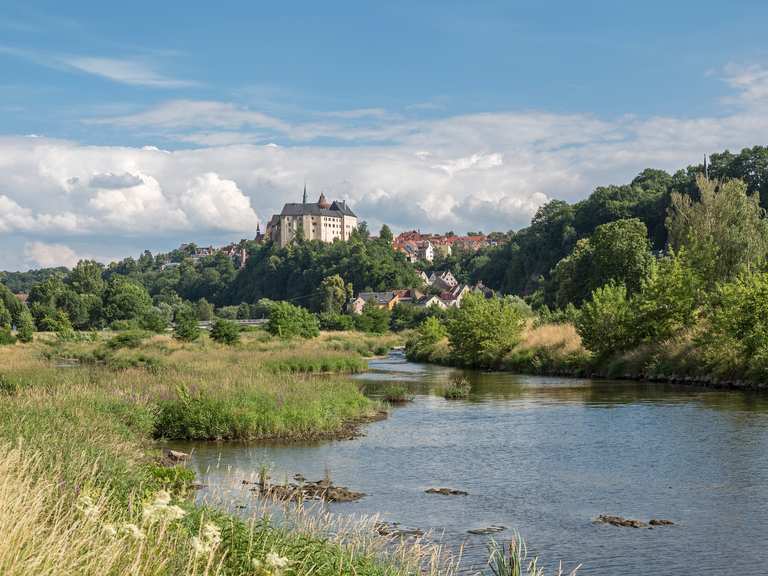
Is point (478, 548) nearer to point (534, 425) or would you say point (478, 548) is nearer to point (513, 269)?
point (534, 425)

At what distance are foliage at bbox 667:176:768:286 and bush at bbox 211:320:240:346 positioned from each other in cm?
3726

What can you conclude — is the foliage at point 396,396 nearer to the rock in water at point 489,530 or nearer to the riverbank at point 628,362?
the riverbank at point 628,362

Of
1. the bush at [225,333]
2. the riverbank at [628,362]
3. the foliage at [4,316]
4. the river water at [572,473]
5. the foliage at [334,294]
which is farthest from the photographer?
the foliage at [334,294]

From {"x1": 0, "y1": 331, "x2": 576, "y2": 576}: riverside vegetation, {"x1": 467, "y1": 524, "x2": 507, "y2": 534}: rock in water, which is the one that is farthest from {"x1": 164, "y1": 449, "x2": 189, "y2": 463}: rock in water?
{"x1": 467, "y1": 524, "x2": 507, "y2": 534}: rock in water

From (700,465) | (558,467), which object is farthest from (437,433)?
(700,465)

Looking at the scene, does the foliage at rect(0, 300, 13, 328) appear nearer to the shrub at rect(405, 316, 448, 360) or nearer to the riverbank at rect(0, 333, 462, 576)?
the shrub at rect(405, 316, 448, 360)

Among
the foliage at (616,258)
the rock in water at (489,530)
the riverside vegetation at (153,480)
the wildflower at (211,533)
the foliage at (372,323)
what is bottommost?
the foliage at (372,323)

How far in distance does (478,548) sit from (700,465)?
28.3ft

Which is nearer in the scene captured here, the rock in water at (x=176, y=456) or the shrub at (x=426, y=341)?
the rock in water at (x=176, y=456)

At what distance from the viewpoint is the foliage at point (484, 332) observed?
63250mm

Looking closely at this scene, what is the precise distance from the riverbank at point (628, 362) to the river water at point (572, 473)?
17.1 ft

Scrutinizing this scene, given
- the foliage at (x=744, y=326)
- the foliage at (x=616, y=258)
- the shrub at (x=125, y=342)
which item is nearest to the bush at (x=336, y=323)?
the shrub at (x=125, y=342)

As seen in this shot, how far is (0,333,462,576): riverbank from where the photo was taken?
23.0ft

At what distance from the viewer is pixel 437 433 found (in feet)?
88.9
